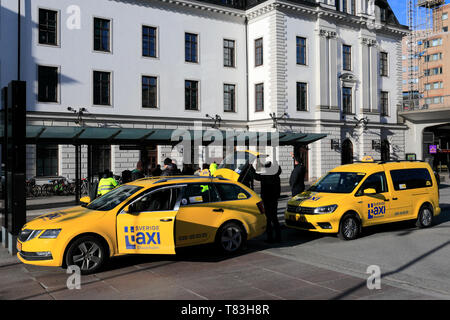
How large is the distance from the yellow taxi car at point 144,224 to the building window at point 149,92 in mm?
21648

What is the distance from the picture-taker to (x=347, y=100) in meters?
37.2

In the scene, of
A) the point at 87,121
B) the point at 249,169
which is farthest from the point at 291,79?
the point at 249,169

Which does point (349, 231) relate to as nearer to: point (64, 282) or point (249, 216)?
point (249, 216)

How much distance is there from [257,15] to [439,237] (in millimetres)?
26439

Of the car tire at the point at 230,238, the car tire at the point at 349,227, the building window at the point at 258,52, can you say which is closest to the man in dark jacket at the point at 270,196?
the car tire at the point at 230,238

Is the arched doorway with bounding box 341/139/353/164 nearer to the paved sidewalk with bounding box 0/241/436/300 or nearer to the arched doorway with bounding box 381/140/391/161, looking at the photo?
the arched doorway with bounding box 381/140/391/161

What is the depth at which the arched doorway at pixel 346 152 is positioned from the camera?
122 feet

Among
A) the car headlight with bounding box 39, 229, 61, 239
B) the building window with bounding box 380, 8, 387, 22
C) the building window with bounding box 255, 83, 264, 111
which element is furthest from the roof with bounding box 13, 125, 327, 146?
the building window with bounding box 380, 8, 387, 22

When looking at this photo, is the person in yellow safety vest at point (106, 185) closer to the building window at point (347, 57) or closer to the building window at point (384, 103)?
the building window at point (347, 57)

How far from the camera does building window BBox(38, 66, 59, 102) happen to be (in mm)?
26469

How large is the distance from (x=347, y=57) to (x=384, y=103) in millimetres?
6706

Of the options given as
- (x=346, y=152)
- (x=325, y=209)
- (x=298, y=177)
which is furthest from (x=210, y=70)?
(x=325, y=209)
